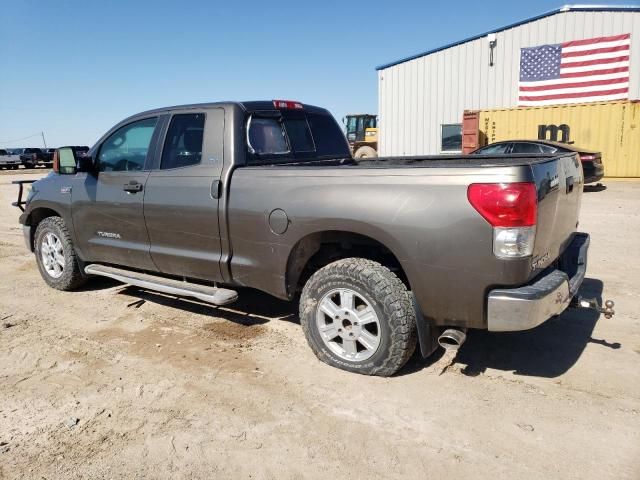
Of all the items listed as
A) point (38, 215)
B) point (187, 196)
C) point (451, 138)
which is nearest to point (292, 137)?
point (187, 196)

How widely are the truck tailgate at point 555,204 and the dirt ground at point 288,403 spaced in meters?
0.87

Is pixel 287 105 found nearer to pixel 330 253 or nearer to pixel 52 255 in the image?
pixel 330 253

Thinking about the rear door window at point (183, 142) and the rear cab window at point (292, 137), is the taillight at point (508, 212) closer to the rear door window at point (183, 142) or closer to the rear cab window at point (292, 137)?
the rear cab window at point (292, 137)

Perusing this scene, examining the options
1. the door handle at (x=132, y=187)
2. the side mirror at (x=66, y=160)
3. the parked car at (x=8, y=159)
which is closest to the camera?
the door handle at (x=132, y=187)

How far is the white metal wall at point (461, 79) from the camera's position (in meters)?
18.6

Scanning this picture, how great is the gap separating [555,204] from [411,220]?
973 mm

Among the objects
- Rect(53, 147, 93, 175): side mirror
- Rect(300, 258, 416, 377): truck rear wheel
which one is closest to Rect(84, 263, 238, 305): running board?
Rect(300, 258, 416, 377): truck rear wheel

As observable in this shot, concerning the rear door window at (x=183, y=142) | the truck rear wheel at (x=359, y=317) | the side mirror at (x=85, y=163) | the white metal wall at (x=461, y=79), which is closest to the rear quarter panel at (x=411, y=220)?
the truck rear wheel at (x=359, y=317)

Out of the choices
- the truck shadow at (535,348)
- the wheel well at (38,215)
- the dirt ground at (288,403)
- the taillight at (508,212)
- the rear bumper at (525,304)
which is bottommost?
the truck shadow at (535,348)

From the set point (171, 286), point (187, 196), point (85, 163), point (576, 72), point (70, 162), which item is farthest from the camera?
point (576, 72)

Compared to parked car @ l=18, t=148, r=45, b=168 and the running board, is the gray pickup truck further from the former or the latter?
parked car @ l=18, t=148, r=45, b=168

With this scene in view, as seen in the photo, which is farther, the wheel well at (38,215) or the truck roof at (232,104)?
the wheel well at (38,215)

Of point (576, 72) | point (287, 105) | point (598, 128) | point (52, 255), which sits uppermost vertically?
point (576, 72)

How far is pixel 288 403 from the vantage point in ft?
11.0
